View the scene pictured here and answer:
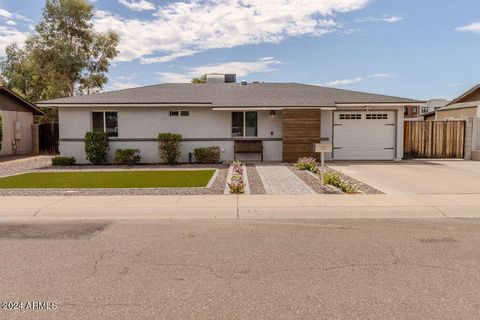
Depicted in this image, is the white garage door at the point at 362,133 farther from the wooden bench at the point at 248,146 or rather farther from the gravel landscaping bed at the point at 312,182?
the gravel landscaping bed at the point at 312,182

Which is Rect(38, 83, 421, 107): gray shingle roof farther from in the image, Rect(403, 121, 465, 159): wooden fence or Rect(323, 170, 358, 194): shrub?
Rect(323, 170, 358, 194): shrub

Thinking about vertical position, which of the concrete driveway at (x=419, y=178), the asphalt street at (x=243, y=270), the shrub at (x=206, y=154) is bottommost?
the asphalt street at (x=243, y=270)

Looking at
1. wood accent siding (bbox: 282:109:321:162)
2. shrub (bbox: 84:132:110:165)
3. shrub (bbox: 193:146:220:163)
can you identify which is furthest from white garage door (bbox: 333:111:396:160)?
shrub (bbox: 84:132:110:165)

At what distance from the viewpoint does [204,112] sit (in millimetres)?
19000

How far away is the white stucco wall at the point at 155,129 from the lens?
18.9 metres

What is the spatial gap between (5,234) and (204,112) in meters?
13.1

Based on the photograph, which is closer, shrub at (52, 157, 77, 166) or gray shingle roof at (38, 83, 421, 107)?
shrub at (52, 157, 77, 166)

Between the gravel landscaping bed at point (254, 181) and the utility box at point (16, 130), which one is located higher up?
the utility box at point (16, 130)

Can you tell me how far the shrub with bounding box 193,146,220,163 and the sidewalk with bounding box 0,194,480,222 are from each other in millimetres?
8671

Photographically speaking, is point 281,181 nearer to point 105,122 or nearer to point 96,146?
point 96,146

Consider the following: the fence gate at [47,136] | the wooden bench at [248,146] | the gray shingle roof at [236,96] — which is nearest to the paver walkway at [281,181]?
the wooden bench at [248,146]

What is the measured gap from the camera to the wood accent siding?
18281mm

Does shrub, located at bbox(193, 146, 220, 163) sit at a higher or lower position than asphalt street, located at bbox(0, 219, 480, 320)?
higher

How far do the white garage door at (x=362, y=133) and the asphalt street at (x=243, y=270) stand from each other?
41.6ft
